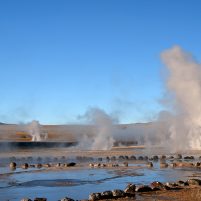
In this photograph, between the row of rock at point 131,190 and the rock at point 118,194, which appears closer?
the row of rock at point 131,190

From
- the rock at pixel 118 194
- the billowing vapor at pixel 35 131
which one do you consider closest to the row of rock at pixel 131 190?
the rock at pixel 118 194

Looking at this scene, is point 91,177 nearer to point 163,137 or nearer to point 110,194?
point 110,194

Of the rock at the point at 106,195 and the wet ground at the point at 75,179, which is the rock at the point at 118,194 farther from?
the wet ground at the point at 75,179

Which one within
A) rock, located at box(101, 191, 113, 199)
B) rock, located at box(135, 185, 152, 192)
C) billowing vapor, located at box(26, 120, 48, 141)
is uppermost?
billowing vapor, located at box(26, 120, 48, 141)

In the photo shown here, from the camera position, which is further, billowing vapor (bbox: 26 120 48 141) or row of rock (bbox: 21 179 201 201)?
billowing vapor (bbox: 26 120 48 141)

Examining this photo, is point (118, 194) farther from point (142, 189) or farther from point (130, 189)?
point (142, 189)

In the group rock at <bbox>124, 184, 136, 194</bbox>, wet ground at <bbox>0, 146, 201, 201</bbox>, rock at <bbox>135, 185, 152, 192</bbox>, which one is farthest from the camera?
wet ground at <bbox>0, 146, 201, 201</bbox>

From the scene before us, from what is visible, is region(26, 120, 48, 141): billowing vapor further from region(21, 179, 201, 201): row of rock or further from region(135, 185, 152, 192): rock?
region(135, 185, 152, 192): rock

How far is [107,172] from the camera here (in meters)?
26.2

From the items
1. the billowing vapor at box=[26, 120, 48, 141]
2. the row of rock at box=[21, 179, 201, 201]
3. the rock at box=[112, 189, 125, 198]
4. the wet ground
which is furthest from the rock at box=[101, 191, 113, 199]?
the billowing vapor at box=[26, 120, 48, 141]

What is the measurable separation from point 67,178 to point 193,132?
1382 inches

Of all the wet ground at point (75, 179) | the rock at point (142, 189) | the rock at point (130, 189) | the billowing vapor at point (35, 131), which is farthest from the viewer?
the billowing vapor at point (35, 131)

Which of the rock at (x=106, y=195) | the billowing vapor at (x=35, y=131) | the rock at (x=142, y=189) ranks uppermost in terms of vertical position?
the billowing vapor at (x=35, y=131)

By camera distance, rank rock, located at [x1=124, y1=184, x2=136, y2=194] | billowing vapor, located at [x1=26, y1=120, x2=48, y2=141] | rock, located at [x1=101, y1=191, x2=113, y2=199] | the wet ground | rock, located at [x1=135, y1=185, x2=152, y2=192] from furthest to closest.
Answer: billowing vapor, located at [x1=26, y1=120, x2=48, y2=141], the wet ground, rock, located at [x1=135, y1=185, x2=152, y2=192], rock, located at [x1=124, y1=184, x2=136, y2=194], rock, located at [x1=101, y1=191, x2=113, y2=199]
